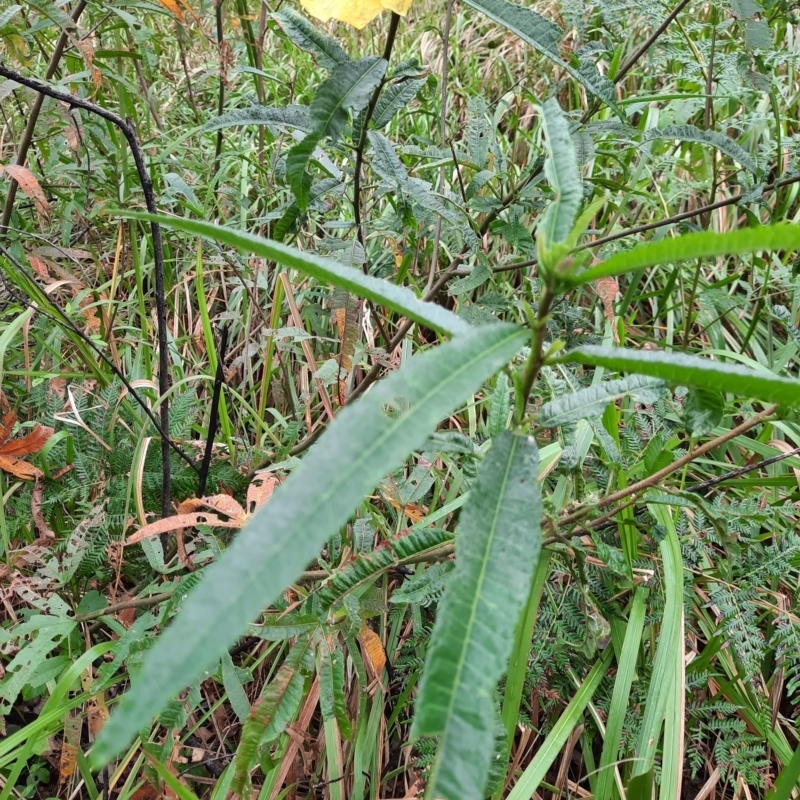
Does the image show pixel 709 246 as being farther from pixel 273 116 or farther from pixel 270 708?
pixel 273 116

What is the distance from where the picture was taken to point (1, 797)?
0.85m

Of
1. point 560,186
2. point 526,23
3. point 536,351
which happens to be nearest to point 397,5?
point 526,23

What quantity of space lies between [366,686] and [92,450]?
632mm

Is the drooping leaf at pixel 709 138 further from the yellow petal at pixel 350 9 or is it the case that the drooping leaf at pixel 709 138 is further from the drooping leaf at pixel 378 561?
the drooping leaf at pixel 378 561

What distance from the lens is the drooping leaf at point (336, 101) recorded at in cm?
66

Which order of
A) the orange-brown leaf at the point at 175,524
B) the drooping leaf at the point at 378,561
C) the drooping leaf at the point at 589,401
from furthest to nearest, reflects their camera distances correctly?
1. the orange-brown leaf at the point at 175,524
2. the drooping leaf at the point at 378,561
3. the drooping leaf at the point at 589,401

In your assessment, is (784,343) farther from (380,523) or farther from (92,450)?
(92,450)

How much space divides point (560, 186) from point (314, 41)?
1.42 feet

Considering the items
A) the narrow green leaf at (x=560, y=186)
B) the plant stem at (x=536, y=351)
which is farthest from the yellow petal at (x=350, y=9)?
the plant stem at (x=536, y=351)

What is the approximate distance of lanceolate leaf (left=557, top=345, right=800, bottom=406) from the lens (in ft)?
1.16

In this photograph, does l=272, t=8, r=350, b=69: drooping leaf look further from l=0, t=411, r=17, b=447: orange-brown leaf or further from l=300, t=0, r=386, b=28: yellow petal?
l=0, t=411, r=17, b=447: orange-brown leaf

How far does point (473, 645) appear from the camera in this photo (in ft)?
0.96

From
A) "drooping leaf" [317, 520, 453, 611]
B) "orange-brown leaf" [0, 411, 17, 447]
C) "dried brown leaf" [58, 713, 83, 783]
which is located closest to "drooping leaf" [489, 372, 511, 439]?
"drooping leaf" [317, 520, 453, 611]

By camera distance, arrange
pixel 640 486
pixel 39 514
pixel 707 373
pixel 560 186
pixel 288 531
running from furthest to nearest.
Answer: pixel 39 514, pixel 640 486, pixel 560 186, pixel 707 373, pixel 288 531
